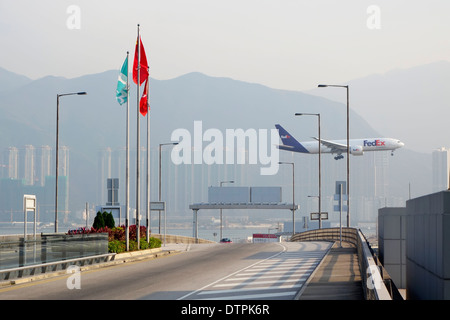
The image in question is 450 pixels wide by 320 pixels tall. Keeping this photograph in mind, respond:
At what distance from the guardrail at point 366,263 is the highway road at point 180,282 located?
6.58 ft

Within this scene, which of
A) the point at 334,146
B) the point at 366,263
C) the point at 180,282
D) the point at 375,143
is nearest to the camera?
the point at 366,263

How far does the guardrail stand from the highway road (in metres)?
2.01

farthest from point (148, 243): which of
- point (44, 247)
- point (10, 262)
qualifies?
point (10, 262)

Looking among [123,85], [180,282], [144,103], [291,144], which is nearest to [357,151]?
[291,144]

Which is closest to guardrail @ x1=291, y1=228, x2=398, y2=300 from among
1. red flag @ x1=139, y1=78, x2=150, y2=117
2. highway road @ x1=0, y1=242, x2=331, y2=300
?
highway road @ x1=0, y1=242, x2=331, y2=300

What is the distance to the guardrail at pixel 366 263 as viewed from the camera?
1531 centimetres

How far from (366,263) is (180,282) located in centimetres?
750

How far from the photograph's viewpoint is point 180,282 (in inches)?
1048

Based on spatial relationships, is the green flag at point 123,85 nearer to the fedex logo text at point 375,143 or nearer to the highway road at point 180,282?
the highway road at point 180,282

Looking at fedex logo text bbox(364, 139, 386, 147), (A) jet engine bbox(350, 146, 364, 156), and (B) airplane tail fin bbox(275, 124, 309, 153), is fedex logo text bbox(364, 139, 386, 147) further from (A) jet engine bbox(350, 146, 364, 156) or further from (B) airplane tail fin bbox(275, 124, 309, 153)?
(B) airplane tail fin bbox(275, 124, 309, 153)

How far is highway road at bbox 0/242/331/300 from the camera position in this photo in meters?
22.2

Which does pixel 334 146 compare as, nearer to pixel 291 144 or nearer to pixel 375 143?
pixel 375 143
